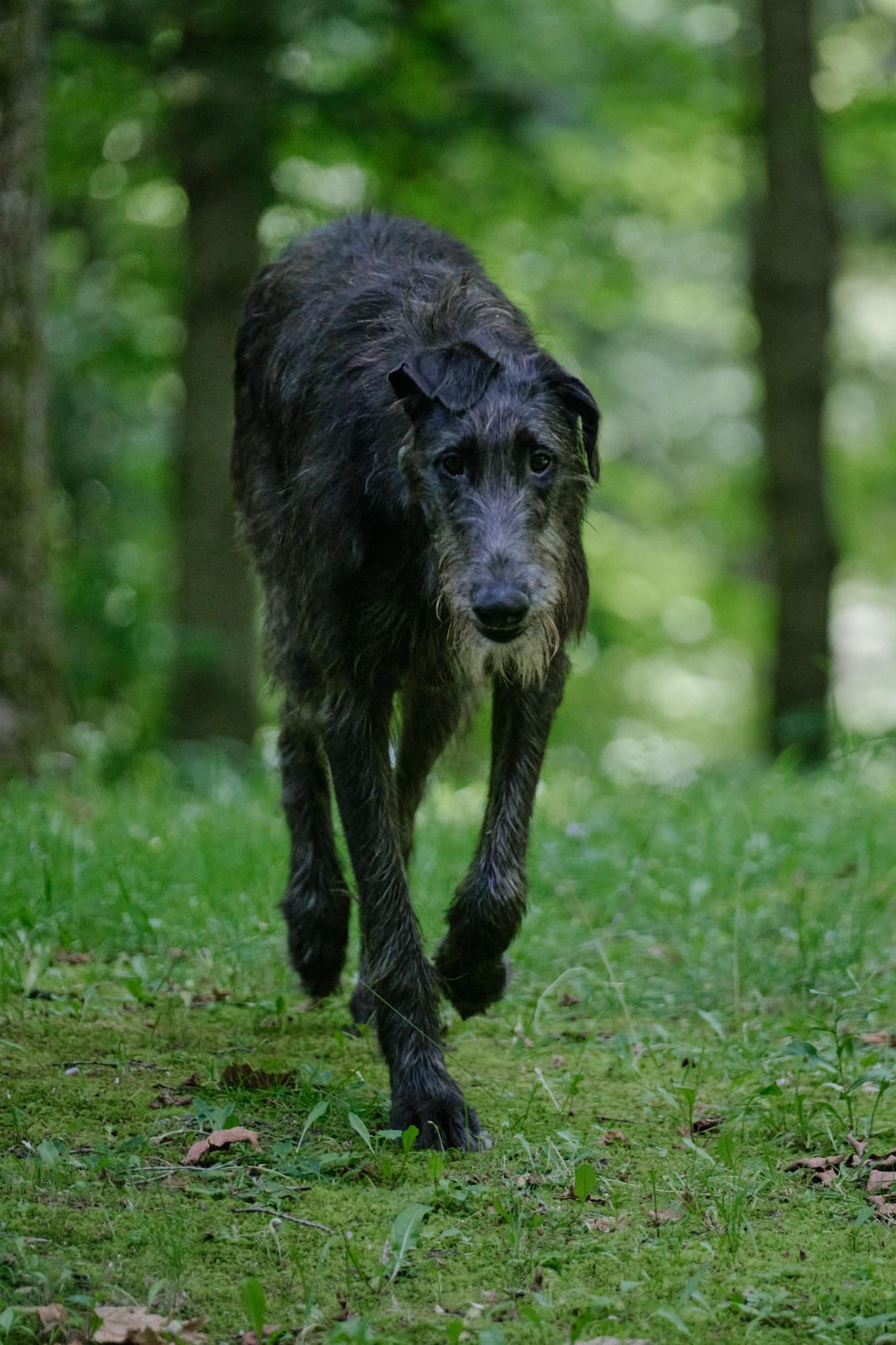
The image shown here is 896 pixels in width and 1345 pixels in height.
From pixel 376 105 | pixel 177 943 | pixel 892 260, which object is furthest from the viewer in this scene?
pixel 892 260

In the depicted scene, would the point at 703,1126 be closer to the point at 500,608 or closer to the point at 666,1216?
the point at 666,1216

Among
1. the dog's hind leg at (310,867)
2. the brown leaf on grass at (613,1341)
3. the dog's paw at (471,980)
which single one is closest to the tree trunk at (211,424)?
the dog's hind leg at (310,867)

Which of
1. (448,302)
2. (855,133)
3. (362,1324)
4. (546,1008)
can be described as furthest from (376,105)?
(362,1324)

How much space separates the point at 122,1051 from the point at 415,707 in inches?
64.1

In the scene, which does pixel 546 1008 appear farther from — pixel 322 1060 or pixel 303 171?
pixel 303 171

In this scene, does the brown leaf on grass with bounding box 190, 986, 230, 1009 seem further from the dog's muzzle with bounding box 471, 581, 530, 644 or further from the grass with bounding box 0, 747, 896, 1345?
the dog's muzzle with bounding box 471, 581, 530, 644

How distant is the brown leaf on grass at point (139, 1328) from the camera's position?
9.11 feet

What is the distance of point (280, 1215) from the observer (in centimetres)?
334

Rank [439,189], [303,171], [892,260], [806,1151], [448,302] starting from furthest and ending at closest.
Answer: [892,260] < [303,171] < [439,189] < [448,302] < [806,1151]

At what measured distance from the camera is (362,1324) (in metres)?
2.74

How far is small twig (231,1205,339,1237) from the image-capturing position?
3289 millimetres

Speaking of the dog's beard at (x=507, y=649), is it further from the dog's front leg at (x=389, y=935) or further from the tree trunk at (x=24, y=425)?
the tree trunk at (x=24, y=425)

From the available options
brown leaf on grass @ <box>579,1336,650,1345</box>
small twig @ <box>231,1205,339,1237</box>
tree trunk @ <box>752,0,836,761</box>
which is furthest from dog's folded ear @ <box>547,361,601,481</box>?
tree trunk @ <box>752,0,836,761</box>

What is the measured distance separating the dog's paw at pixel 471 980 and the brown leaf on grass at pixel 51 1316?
5.50 ft
